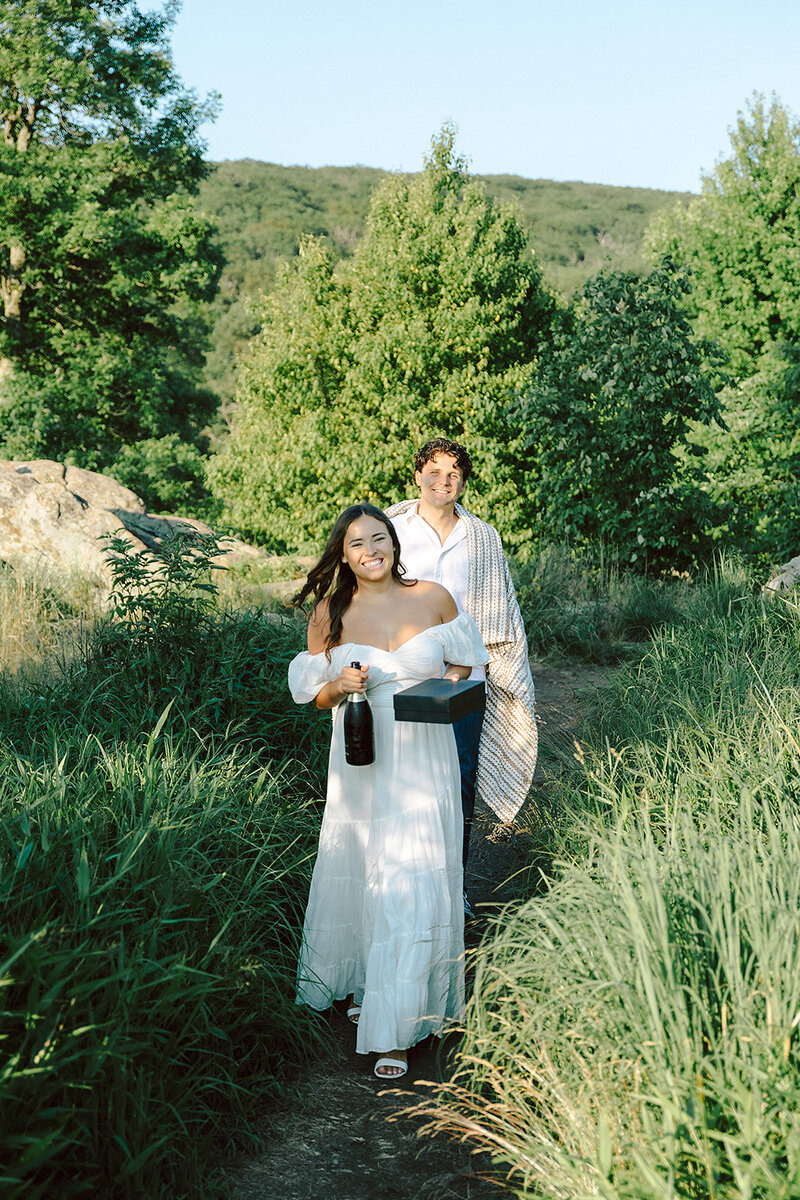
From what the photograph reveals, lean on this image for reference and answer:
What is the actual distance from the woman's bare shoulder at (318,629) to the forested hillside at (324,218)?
120ft

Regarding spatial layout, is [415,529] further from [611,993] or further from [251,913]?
[611,993]

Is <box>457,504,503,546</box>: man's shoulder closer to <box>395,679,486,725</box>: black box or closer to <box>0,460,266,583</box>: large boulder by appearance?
<box>395,679,486,725</box>: black box

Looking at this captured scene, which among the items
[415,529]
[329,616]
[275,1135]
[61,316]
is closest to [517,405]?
[415,529]

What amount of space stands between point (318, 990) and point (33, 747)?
1.64 metres

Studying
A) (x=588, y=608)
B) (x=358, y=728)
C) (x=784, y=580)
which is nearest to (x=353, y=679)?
(x=358, y=728)

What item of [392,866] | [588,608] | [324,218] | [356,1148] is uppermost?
[324,218]

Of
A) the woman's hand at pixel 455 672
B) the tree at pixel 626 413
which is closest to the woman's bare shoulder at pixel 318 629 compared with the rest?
the woman's hand at pixel 455 672

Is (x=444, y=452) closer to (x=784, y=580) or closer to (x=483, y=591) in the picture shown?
(x=483, y=591)

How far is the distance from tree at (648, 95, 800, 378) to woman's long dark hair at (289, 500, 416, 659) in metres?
17.5

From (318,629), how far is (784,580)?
6.02 meters

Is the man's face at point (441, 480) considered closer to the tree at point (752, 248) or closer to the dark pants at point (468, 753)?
the dark pants at point (468, 753)

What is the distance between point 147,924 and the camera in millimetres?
2957

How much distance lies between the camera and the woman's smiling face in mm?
3715

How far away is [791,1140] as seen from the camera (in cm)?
198
